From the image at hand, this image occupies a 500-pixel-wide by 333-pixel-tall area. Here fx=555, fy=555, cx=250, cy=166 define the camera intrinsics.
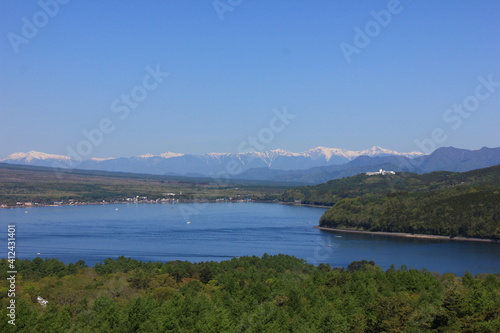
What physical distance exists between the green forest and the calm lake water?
277 inches

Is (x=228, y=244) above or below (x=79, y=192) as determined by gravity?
below

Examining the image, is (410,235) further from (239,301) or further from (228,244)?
(239,301)

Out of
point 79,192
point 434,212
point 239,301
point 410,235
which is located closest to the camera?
point 239,301

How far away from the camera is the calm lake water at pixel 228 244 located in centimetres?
2441

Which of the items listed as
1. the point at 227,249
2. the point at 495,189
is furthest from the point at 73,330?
the point at 495,189

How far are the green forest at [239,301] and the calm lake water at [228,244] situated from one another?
705 cm

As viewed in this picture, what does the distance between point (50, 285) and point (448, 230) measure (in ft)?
79.6

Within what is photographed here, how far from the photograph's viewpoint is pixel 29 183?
249 ft

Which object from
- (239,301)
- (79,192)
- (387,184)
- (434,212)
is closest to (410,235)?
(434,212)

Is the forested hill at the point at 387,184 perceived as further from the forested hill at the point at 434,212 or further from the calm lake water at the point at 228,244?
the calm lake water at the point at 228,244

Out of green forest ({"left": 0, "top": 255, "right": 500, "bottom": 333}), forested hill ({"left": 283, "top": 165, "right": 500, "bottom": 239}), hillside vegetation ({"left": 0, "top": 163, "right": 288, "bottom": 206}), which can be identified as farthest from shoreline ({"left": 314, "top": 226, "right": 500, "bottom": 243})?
hillside vegetation ({"left": 0, "top": 163, "right": 288, "bottom": 206})

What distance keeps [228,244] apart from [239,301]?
56.7 ft

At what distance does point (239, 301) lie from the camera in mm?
12086

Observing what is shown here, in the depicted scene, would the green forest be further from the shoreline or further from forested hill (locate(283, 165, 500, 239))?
forested hill (locate(283, 165, 500, 239))
